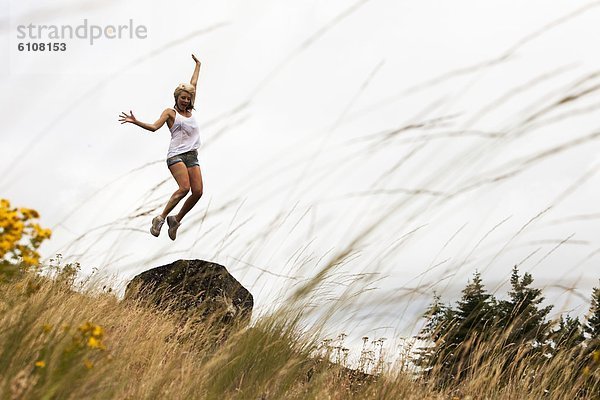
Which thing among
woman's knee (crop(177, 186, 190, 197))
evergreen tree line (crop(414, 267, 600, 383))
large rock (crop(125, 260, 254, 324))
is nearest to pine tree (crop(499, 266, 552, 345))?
evergreen tree line (crop(414, 267, 600, 383))

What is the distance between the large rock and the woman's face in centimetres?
187

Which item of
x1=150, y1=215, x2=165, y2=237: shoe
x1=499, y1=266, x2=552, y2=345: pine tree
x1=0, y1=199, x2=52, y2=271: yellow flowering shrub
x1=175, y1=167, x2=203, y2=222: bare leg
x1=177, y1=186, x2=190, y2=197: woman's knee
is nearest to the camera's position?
x1=0, y1=199, x2=52, y2=271: yellow flowering shrub

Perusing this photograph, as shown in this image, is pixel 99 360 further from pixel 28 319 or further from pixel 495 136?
pixel 495 136

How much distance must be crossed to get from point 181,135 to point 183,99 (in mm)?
437

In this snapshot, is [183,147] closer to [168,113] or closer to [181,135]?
[181,135]

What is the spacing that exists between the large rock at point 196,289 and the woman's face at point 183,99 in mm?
1866

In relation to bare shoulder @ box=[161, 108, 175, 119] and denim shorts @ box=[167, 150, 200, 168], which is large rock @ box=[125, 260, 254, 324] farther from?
bare shoulder @ box=[161, 108, 175, 119]

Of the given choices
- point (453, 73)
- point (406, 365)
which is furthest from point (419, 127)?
point (406, 365)

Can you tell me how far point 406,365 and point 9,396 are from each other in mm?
2777

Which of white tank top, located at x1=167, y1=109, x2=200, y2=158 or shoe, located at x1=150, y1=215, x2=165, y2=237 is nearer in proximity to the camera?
shoe, located at x1=150, y1=215, x2=165, y2=237

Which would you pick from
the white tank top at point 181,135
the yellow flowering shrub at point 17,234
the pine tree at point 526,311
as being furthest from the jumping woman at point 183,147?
the yellow flowering shrub at point 17,234

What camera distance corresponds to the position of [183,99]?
317 inches

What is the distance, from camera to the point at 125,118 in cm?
699

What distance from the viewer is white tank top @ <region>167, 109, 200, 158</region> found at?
8000mm
